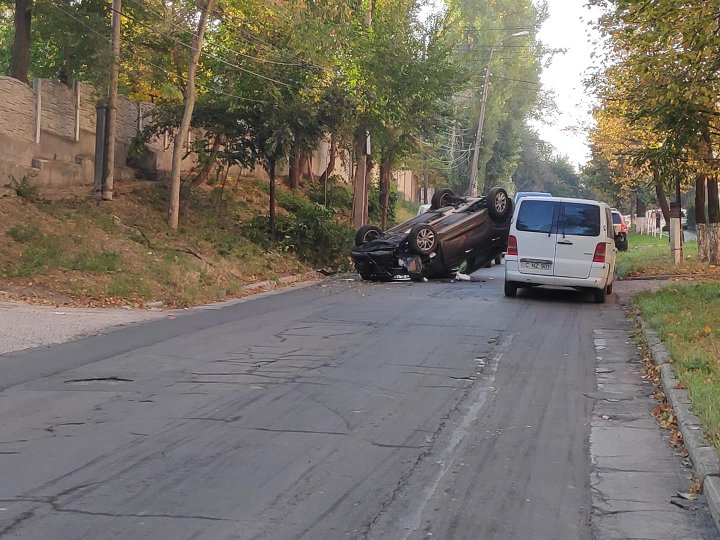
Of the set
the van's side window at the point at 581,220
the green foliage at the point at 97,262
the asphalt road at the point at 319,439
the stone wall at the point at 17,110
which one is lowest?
the asphalt road at the point at 319,439

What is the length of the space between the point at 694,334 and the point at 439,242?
9815 mm

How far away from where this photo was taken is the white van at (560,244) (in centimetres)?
1750

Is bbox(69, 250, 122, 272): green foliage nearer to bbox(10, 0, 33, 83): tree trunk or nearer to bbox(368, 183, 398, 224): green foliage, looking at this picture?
bbox(10, 0, 33, 83): tree trunk

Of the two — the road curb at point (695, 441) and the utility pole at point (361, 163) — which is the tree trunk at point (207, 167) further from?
the road curb at point (695, 441)

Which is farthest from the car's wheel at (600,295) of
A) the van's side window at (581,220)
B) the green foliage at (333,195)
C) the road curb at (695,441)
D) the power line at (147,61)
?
the green foliage at (333,195)

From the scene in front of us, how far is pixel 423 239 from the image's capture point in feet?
70.2

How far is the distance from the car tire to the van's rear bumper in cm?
474

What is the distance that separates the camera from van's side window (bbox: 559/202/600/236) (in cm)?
1758

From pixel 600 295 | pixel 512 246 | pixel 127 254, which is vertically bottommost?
pixel 600 295

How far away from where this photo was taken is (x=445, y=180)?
63.8m

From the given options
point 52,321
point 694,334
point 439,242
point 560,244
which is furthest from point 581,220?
point 52,321

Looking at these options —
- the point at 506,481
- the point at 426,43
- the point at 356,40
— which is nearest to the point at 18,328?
the point at 506,481

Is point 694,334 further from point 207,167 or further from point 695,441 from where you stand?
point 207,167

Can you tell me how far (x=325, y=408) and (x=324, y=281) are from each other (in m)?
15.2
